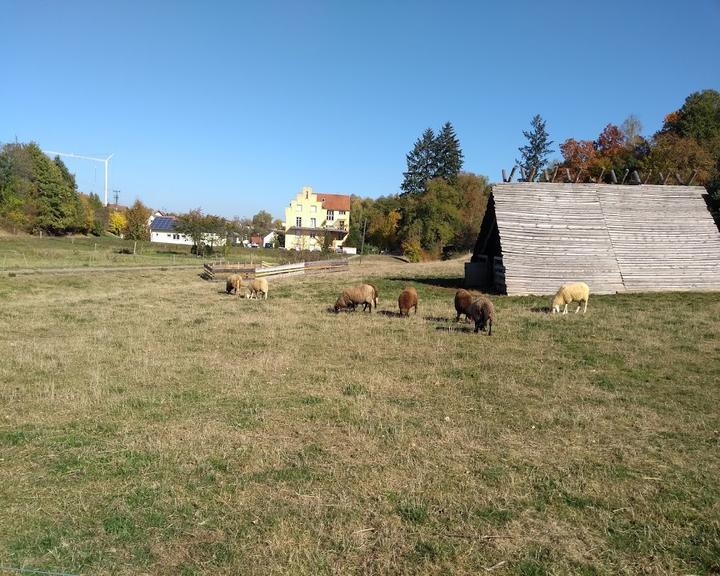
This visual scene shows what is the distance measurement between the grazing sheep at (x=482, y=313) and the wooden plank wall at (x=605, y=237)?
8013mm

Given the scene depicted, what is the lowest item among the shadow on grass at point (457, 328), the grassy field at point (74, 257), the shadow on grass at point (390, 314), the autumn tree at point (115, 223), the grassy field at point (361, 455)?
the grassy field at point (361, 455)

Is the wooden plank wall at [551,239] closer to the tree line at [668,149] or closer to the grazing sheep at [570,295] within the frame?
the grazing sheep at [570,295]

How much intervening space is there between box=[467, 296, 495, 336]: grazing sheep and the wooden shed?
8028 mm

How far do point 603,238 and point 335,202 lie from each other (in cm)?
8300

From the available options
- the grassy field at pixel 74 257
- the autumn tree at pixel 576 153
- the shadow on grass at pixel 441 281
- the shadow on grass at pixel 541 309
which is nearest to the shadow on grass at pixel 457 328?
the shadow on grass at pixel 541 309

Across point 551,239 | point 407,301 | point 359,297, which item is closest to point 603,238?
point 551,239

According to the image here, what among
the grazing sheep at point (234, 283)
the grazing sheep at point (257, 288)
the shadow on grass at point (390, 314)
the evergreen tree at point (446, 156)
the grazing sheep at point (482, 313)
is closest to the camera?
the grazing sheep at point (482, 313)

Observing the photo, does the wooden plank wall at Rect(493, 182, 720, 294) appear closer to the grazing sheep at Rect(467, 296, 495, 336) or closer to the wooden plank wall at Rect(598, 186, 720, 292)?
the wooden plank wall at Rect(598, 186, 720, 292)

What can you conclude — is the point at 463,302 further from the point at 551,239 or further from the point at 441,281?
the point at 441,281

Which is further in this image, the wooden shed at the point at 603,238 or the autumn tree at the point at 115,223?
the autumn tree at the point at 115,223

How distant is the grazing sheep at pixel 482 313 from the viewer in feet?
45.0

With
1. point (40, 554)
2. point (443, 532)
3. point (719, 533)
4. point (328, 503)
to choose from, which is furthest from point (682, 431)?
point (40, 554)

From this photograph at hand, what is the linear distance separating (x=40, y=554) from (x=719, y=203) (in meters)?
39.6

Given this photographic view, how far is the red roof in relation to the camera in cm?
10206
